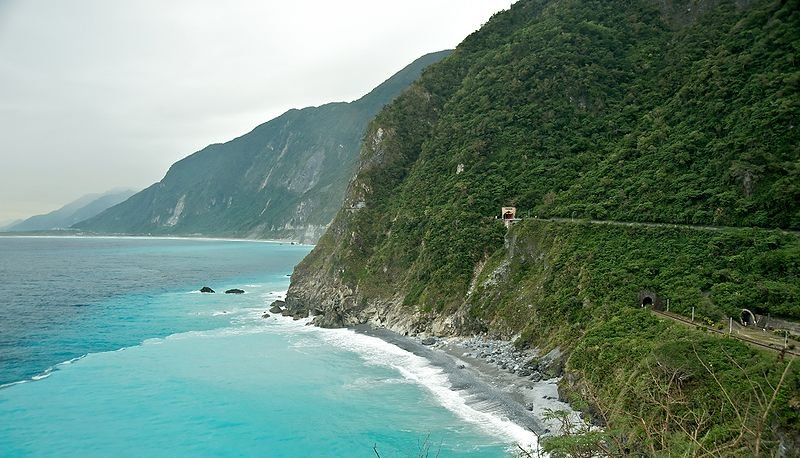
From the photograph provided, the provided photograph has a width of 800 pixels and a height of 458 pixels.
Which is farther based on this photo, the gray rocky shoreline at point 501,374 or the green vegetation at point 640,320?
the gray rocky shoreline at point 501,374

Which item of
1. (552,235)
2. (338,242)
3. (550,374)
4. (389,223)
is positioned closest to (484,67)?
(389,223)

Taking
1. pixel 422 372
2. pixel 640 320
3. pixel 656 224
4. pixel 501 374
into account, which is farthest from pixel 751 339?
pixel 422 372

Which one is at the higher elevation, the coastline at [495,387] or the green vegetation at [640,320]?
the green vegetation at [640,320]

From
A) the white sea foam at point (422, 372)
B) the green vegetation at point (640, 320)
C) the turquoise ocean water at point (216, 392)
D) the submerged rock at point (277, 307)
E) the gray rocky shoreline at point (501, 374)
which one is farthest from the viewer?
the submerged rock at point (277, 307)

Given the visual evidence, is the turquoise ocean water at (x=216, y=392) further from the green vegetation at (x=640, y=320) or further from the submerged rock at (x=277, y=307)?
the green vegetation at (x=640, y=320)

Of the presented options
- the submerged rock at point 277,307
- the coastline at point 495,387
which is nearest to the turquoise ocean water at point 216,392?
the coastline at point 495,387

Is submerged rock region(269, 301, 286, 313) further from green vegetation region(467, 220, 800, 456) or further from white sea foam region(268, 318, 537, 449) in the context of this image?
green vegetation region(467, 220, 800, 456)

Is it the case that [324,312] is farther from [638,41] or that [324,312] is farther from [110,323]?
[638,41]
